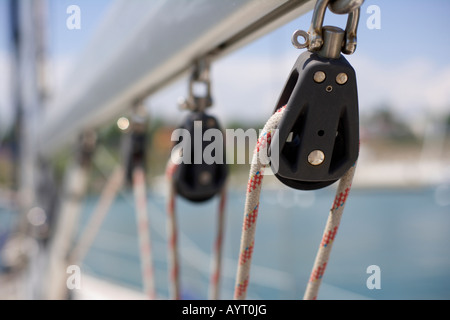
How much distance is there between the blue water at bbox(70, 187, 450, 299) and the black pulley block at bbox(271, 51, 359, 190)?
822 millimetres

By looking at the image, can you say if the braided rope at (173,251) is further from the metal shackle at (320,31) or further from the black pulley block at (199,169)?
the metal shackle at (320,31)

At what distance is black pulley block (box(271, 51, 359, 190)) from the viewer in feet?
0.77

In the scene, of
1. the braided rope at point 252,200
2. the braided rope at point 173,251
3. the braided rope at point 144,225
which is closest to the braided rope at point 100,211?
the braided rope at point 144,225

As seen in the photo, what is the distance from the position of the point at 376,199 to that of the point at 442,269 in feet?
19.9

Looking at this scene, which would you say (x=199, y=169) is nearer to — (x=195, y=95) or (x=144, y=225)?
(x=195, y=95)

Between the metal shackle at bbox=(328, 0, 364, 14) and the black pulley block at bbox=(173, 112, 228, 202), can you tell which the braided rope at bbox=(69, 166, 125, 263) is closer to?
the black pulley block at bbox=(173, 112, 228, 202)

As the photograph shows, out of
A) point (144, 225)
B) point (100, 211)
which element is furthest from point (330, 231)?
point (100, 211)

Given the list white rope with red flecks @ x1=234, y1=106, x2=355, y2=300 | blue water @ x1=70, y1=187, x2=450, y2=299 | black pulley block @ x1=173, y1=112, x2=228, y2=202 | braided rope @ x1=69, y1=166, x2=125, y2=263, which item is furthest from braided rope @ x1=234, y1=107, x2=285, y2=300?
blue water @ x1=70, y1=187, x2=450, y2=299

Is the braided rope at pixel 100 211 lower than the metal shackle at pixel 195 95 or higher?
lower

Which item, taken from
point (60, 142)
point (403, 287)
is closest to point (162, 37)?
point (60, 142)

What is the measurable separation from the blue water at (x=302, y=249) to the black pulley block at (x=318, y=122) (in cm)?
82

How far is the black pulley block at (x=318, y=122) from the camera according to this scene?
0.23m

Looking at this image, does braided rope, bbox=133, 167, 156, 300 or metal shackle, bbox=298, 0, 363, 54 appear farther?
braided rope, bbox=133, 167, 156, 300
